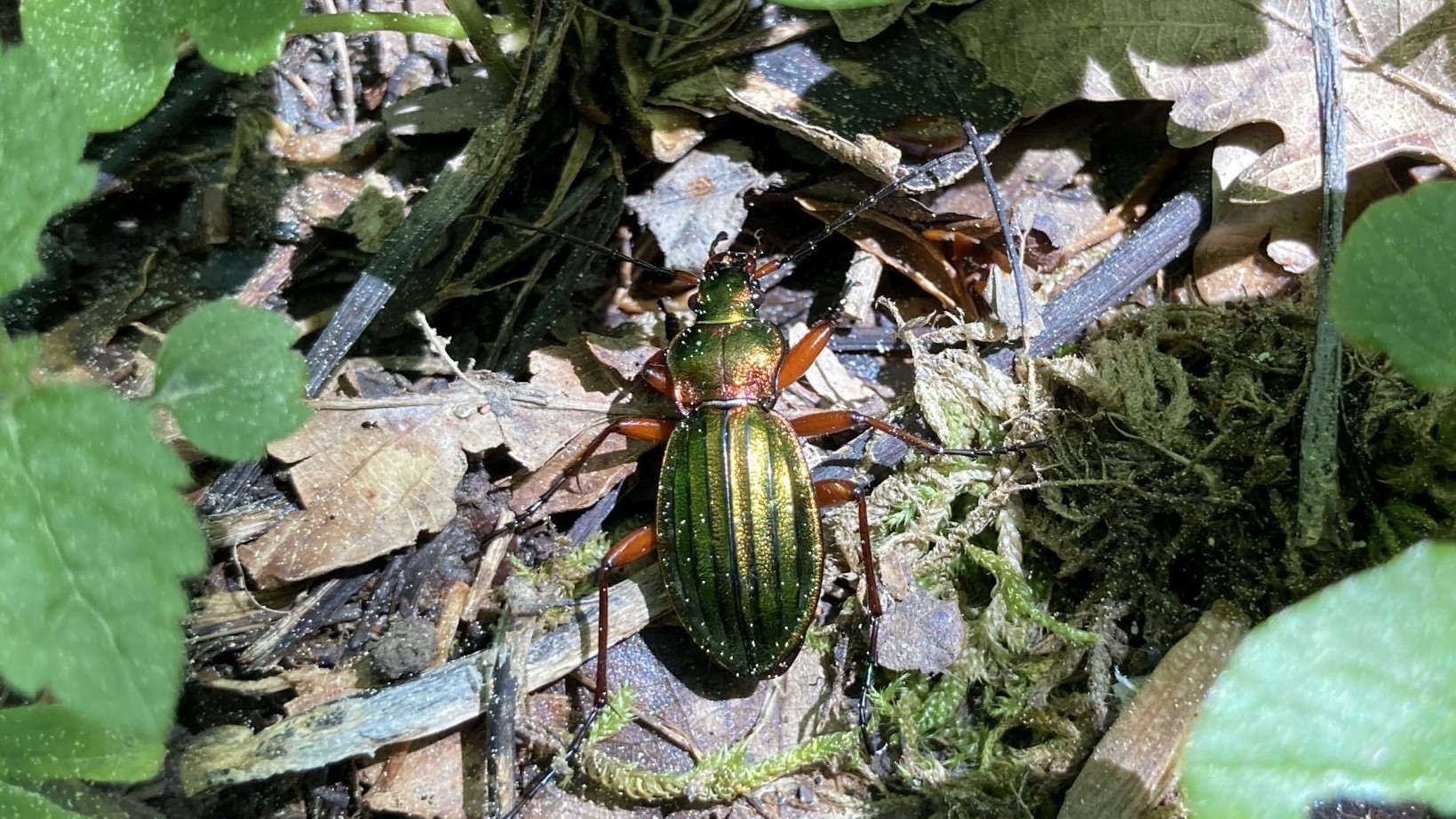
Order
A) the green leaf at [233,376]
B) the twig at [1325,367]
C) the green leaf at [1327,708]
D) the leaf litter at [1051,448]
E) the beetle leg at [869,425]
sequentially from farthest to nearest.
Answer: the beetle leg at [869,425] < the leaf litter at [1051,448] < the twig at [1325,367] < the green leaf at [233,376] < the green leaf at [1327,708]

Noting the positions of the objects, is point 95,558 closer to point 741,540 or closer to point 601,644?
point 601,644

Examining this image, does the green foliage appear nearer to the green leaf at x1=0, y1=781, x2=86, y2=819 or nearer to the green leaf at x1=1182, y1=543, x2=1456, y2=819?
the green leaf at x1=0, y1=781, x2=86, y2=819

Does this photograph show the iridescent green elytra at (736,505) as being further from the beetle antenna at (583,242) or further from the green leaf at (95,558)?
the green leaf at (95,558)

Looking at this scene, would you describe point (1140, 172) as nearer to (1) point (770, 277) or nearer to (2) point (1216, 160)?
(2) point (1216, 160)

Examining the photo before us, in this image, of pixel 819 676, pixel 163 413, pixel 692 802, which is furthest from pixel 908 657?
pixel 163 413

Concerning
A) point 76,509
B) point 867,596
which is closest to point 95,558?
point 76,509

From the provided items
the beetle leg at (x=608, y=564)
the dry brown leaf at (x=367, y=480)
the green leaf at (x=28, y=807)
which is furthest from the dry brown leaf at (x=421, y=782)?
Answer: the green leaf at (x=28, y=807)
